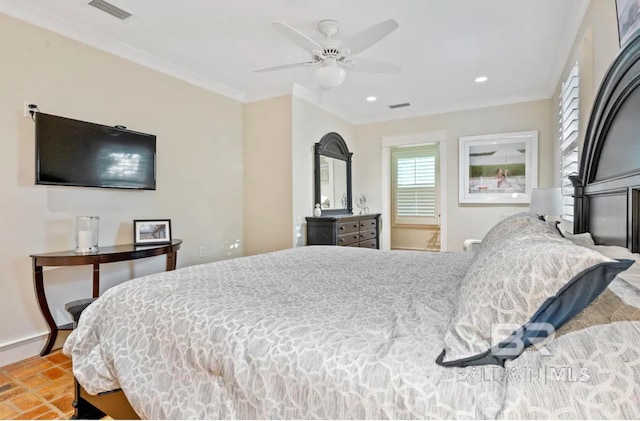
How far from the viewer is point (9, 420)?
1.76m

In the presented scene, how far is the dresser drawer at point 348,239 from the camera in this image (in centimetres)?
436

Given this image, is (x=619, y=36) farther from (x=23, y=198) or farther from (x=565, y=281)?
(x=23, y=198)

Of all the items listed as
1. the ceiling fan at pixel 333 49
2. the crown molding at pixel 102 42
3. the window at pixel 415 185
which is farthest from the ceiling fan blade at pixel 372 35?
the window at pixel 415 185

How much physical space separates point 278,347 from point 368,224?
13.6 ft

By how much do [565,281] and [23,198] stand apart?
3318 millimetres

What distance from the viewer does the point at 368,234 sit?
5.05 m

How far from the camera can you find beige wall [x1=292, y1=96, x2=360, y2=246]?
425cm

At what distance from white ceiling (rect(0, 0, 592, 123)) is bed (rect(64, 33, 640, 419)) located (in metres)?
1.38

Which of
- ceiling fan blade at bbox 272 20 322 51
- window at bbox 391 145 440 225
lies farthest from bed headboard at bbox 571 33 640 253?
window at bbox 391 145 440 225

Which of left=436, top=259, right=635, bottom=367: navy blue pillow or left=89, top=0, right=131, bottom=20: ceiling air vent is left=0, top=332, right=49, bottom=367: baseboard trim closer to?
left=89, top=0, right=131, bottom=20: ceiling air vent

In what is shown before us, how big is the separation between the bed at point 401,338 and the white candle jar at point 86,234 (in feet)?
4.58

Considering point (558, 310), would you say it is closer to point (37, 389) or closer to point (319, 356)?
point (319, 356)

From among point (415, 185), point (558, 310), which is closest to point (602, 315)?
point (558, 310)

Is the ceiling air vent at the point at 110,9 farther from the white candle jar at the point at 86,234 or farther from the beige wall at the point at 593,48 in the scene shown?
the beige wall at the point at 593,48
